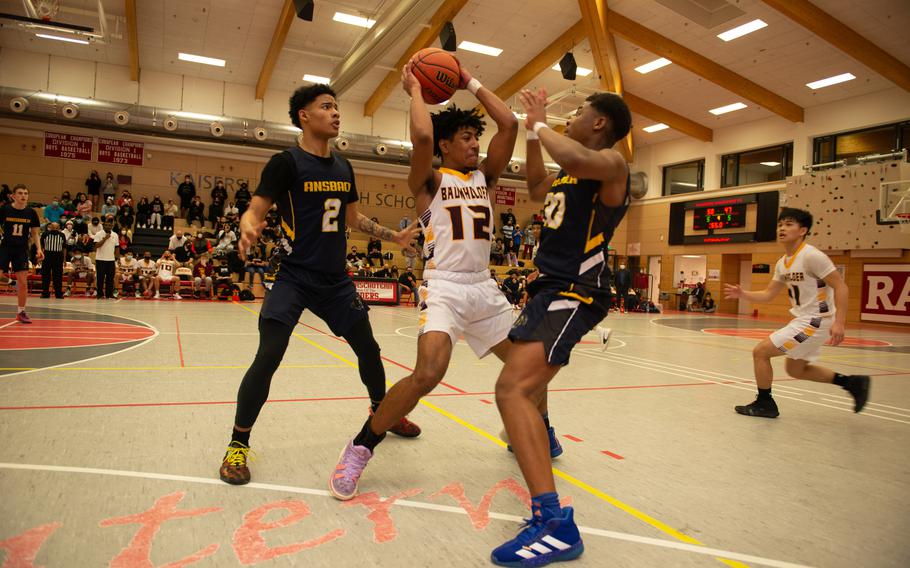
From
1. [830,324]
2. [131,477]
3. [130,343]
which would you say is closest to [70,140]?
[130,343]

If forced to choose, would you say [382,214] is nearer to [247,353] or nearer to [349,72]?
[349,72]

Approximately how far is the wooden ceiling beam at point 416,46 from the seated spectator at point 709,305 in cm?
1581

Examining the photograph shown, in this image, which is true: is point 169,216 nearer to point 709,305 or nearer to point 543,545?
point 543,545

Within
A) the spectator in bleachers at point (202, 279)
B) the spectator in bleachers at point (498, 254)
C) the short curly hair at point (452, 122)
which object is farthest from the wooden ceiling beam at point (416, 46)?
the short curly hair at point (452, 122)

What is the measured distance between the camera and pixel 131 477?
2.57m

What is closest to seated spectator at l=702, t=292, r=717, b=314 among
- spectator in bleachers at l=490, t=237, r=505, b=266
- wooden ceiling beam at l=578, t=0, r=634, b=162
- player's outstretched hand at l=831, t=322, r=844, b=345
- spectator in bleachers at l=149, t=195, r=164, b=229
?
spectator in bleachers at l=490, t=237, r=505, b=266

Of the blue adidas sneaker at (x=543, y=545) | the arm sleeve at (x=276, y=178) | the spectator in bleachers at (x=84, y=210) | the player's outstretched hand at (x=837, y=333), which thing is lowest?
the blue adidas sneaker at (x=543, y=545)

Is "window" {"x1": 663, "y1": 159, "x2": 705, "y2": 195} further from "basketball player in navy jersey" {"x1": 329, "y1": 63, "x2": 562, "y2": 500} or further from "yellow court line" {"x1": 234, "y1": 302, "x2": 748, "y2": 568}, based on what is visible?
"basketball player in navy jersey" {"x1": 329, "y1": 63, "x2": 562, "y2": 500}

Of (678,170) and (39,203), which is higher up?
(678,170)

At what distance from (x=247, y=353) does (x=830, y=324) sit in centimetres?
590

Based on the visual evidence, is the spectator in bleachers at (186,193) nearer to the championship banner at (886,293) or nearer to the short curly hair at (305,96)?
the short curly hair at (305,96)

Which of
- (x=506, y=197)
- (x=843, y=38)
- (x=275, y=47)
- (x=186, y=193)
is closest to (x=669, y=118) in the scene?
(x=843, y=38)

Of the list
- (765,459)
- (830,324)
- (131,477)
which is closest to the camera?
(131,477)

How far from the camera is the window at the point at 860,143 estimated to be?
61.7 feet
